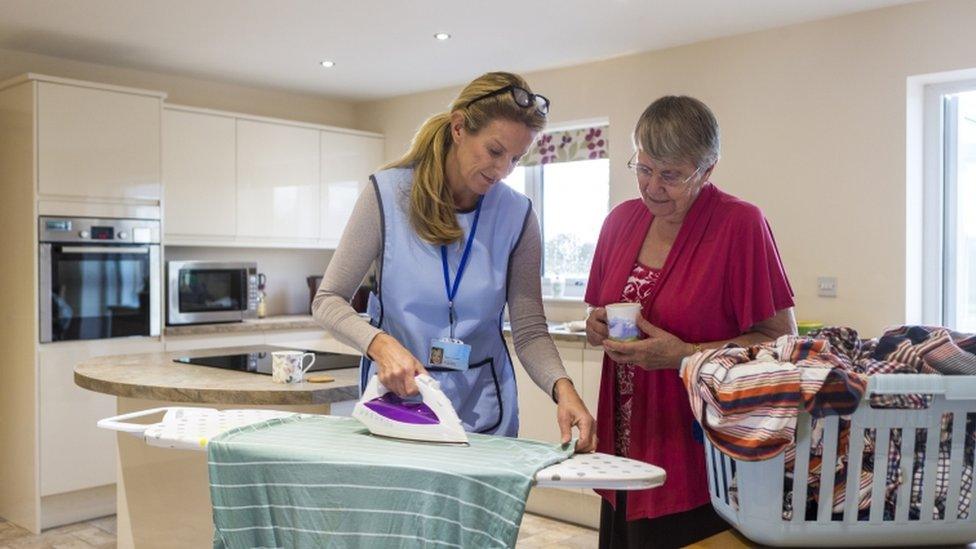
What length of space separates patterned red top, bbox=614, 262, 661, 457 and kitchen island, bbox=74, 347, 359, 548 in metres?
0.90

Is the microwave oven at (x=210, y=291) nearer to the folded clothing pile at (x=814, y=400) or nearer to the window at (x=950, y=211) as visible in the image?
the window at (x=950, y=211)

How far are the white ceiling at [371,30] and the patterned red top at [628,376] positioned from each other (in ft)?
7.03

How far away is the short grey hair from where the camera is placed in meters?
1.48

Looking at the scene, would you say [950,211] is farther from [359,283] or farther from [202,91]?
[202,91]

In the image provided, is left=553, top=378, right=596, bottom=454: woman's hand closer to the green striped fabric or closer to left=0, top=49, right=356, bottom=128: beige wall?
the green striped fabric

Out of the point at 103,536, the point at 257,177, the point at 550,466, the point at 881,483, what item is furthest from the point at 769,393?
the point at 257,177

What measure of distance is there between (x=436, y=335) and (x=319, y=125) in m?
3.96

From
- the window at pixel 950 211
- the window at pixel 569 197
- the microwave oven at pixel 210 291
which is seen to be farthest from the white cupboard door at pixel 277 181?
the window at pixel 950 211

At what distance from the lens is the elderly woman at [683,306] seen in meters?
1.48

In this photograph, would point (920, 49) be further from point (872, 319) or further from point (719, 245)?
point (719, 245)

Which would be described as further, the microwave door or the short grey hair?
the microwave door

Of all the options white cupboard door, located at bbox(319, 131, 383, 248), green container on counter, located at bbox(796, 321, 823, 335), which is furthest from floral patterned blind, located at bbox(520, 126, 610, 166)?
green container on counter, located at bbox(796, 321, 823, 335)

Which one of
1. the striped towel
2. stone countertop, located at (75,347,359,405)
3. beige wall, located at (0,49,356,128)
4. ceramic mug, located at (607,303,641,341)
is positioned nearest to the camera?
the striped towel

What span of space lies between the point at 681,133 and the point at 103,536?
338cm
